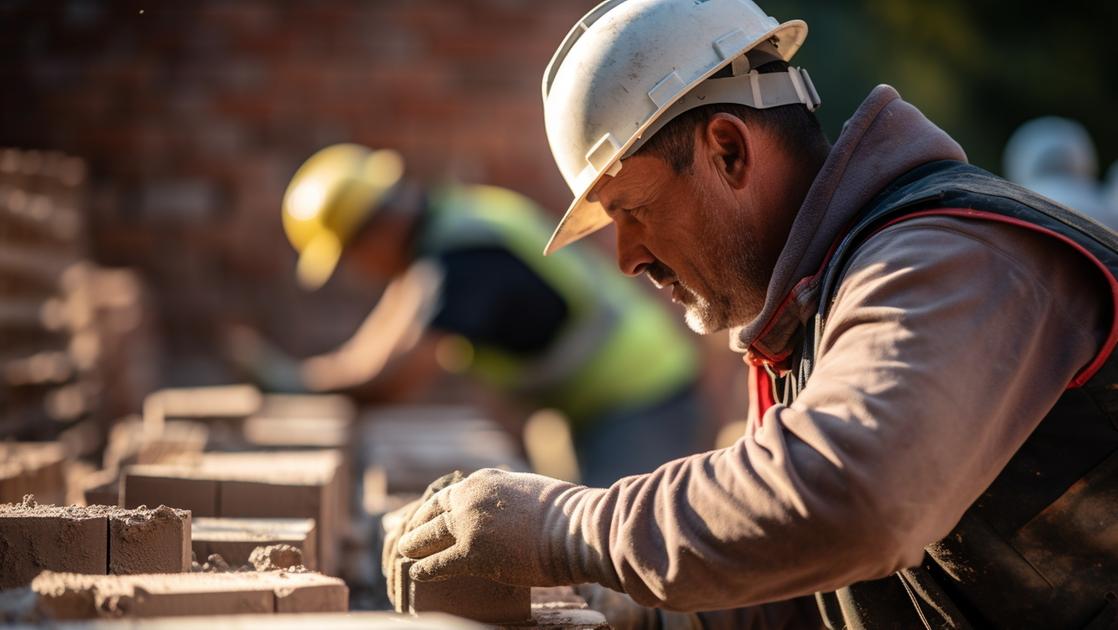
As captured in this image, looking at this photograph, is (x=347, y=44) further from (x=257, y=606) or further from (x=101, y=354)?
(x=257, y=606)

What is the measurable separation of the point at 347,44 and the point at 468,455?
5.47m

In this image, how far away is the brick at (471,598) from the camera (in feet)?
8.14

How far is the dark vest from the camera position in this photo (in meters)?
2.23

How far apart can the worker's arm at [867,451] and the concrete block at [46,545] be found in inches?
29.6

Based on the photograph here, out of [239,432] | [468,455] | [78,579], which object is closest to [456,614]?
[78,579]

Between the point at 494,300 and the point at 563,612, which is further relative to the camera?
the point at 494,300

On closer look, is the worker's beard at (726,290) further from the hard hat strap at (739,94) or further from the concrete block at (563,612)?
the concrete block at (563,612)

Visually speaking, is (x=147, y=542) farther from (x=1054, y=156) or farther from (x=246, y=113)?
(x=1054, y=156)

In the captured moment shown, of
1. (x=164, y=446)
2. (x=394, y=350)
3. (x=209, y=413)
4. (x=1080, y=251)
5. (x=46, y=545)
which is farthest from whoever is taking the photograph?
(x=394, y=350)

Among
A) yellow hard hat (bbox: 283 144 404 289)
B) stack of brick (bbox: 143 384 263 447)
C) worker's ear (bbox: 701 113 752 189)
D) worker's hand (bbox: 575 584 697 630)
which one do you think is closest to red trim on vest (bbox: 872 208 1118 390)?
worker's ear (bbox: 701 113 752 189)

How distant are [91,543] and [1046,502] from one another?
1.74 m

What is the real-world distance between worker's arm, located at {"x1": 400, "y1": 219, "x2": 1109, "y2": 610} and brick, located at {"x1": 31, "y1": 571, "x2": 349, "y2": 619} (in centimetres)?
30

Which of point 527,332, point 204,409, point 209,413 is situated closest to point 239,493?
point 209,413

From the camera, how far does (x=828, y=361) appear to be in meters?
2.08
